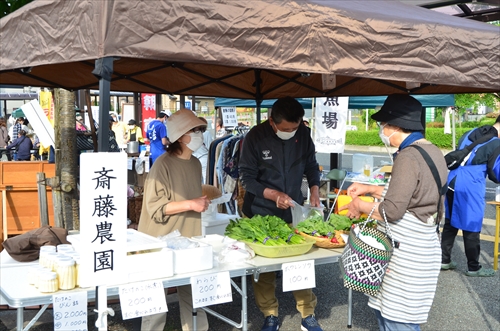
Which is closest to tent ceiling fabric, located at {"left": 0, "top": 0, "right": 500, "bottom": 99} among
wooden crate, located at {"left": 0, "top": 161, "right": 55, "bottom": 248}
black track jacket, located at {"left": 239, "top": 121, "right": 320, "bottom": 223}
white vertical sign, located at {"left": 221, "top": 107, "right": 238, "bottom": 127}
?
black track jacket, located at {"left": 239, "top": 121, "right": 320, "bottom": 223}

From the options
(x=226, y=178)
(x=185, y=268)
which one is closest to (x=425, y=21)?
(x=185, y=268)

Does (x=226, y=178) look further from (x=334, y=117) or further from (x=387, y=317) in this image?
(x=387, y=317)

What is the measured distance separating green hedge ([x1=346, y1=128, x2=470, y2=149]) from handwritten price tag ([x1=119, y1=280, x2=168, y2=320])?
2471 centimetres

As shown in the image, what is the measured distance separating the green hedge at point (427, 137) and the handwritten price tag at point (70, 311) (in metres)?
25.0

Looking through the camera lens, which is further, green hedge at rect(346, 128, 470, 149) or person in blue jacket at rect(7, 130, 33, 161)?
green hedge at rect(346, 128, 470, 149)

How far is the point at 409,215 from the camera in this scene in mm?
3137

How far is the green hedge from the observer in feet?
86.9

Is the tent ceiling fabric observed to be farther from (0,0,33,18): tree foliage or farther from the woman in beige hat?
(0,0,33,18): tree foliage

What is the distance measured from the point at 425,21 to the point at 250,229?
1.87 m

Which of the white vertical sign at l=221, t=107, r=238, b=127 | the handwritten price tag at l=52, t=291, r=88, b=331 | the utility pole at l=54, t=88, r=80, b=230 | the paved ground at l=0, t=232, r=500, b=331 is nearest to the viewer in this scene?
the handwritten price tag at l=52, t=291, r=88, b=331

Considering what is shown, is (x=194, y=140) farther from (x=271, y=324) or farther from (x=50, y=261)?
(x=271, y=324)

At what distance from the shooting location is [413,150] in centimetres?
311

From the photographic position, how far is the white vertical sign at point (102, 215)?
2.67 metres

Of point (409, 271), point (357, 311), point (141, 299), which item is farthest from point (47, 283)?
point (357, 311)
